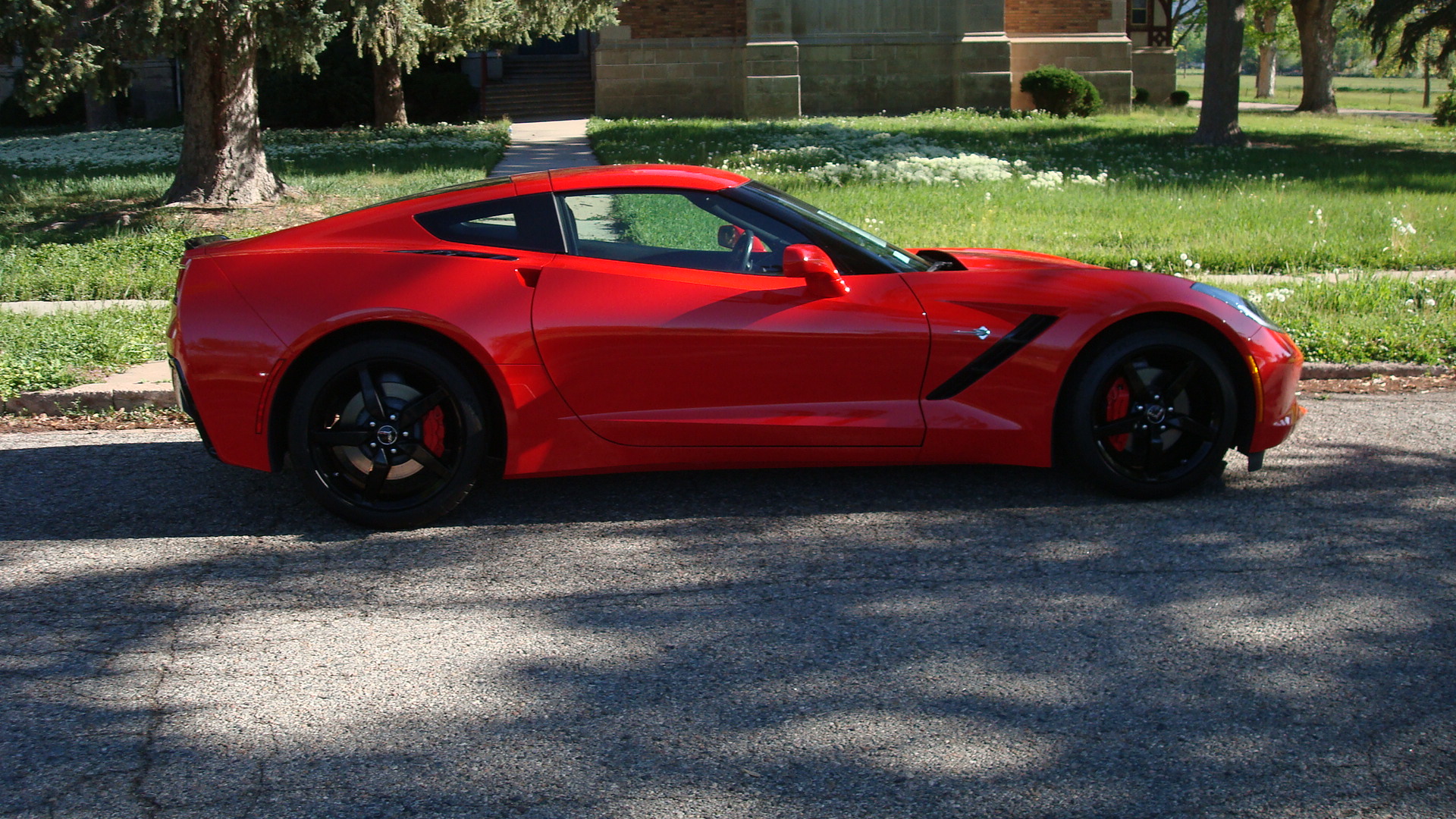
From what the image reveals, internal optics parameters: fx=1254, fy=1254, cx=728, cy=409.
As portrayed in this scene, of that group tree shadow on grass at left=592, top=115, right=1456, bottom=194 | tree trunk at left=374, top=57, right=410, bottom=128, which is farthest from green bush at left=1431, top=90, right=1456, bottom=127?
tree trunk at left=374, top=57, right=410, bottom=128

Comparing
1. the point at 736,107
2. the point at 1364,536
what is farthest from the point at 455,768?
the point at 736,107

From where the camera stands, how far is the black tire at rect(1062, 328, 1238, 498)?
4.96m

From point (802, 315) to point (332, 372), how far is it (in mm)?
1806

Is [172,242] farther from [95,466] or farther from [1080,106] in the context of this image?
[1080,106]

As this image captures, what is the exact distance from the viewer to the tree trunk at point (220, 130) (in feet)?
42.2

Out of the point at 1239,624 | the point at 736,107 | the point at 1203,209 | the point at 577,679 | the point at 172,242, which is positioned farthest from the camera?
the point at 736,107

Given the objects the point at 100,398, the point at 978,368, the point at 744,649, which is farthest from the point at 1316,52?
the point at 744,649

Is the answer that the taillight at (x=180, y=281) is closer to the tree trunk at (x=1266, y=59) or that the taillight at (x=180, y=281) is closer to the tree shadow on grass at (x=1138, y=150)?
the tree shadow on grass at (x=1138, y=150)

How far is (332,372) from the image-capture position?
15.6ft

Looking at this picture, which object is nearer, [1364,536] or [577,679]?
[577,679]

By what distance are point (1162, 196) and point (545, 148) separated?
10.9 meters

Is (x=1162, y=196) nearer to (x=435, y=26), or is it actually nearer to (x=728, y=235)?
(x=728, y=235)

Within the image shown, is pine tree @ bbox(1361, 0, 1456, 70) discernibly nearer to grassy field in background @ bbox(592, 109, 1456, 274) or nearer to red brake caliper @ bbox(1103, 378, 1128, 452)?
grassy field in background @ bbox(592, 109, 1456, 274)

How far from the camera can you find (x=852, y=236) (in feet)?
17.0
